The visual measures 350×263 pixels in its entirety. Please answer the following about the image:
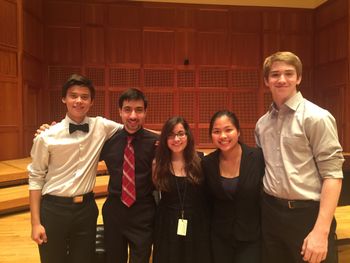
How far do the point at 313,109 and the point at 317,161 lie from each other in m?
0.28

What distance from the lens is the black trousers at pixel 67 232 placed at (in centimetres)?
225

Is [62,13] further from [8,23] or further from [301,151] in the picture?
[301,151]

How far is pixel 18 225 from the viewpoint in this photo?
4.55 meters

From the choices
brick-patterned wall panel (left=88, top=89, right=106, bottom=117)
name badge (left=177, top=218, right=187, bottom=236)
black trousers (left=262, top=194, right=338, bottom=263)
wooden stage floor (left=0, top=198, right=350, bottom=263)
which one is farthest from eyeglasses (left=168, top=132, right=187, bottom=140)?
brick-patterned wall panel (left=88, top=89, right=106, bottom=117)

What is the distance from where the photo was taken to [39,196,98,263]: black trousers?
2.25 metres

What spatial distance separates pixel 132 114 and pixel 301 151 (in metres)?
1.10

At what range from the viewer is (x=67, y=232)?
228cm

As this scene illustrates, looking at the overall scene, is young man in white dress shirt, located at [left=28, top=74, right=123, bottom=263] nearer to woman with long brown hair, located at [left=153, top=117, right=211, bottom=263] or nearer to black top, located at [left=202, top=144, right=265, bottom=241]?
woman with long brown hair, located at [left=153, top=117, right=211, bottom=263]

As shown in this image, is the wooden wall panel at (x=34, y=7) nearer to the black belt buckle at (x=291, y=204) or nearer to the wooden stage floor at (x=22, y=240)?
the wooden stage floor at (x=22, y=240)

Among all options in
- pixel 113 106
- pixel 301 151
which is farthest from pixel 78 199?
pixel 113 106

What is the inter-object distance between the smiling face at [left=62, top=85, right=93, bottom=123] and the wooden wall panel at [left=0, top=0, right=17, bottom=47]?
5.60 meters

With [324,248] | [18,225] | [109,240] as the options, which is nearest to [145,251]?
[109,240]

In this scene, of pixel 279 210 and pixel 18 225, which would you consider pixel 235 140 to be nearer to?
pixel 279 210

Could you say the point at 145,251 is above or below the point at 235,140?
below
